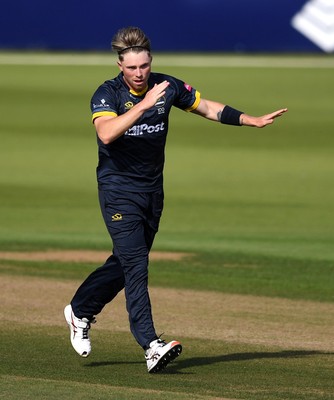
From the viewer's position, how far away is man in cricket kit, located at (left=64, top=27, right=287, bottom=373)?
7.52m

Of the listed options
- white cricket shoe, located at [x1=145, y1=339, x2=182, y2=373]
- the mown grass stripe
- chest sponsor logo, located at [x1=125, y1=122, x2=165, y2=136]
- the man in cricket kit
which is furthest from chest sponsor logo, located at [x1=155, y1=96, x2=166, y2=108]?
the mown grass stripe

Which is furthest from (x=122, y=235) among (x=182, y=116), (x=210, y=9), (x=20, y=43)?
(x=20, y=43)

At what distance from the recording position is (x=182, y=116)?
30797 mm

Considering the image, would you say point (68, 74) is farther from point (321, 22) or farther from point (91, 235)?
point (91, 235)

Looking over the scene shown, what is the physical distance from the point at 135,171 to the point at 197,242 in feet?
25.4

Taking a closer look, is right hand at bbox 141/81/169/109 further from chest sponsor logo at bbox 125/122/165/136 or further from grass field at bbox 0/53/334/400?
grass field at bbox 0/53/334/400

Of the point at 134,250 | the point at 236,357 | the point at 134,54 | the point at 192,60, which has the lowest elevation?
the point at 236,357

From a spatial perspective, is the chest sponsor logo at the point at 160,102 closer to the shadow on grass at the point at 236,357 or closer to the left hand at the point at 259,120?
the left hand at the point at 259,120

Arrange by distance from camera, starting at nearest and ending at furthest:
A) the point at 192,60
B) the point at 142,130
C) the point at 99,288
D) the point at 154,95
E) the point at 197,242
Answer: the point at 154,95 → the point at 142,130 → the point at 99,288 → the point at 197,242 → the point at 192,60

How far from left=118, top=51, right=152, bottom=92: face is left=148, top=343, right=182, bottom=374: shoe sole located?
1743 millimetres

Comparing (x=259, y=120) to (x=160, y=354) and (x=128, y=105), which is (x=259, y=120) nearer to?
(x=128, y=105)

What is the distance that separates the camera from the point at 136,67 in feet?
24.7

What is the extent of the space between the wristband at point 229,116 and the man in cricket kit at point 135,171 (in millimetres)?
169

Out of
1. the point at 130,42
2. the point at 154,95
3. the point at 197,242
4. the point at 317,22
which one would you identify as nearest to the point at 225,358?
the point at 154,95
